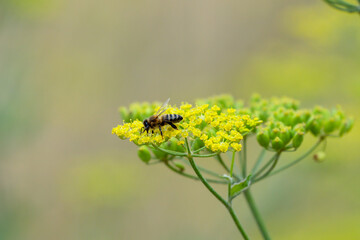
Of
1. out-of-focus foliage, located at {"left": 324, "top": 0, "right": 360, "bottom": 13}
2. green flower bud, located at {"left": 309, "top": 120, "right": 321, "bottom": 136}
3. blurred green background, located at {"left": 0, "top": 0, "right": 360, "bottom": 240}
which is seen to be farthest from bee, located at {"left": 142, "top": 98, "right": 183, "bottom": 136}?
blurred green background, located at {"left": 0, "top": 0, "right": 360, "bottom": 240}

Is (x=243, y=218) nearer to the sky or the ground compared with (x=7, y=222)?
nearer to the ground

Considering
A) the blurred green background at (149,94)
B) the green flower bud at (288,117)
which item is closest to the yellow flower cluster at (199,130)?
the green flower bud at (288,117)

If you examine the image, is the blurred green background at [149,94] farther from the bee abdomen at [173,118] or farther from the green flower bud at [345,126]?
the bee abdomen at [173,118]

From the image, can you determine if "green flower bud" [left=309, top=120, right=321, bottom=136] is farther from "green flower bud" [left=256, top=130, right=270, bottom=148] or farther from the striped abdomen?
the striped abdomen

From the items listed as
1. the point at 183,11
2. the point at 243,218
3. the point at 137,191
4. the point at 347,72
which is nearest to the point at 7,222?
the point at 137,191

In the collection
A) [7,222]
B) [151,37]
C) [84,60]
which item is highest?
[151,37]

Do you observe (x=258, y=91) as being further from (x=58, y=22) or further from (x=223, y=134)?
(x=223, y=134)

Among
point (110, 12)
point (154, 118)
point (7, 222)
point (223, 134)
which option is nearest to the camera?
point (223, 134)
